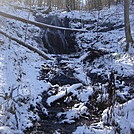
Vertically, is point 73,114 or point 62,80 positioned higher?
point 62,80

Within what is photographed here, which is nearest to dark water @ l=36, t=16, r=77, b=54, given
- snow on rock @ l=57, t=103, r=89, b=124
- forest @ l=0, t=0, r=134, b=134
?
forest @ l=0, t=0, r=134, b=134

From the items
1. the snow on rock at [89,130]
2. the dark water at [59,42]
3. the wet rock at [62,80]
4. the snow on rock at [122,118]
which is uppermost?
the dark water at [59,42]

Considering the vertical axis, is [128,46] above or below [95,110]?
above

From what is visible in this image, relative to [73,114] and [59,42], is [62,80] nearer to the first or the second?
[73,114]

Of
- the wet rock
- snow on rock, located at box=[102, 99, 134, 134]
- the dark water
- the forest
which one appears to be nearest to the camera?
snow on rock, located at box=[102, 99, 134, 134]

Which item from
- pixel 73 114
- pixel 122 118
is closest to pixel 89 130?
pixel 122 118

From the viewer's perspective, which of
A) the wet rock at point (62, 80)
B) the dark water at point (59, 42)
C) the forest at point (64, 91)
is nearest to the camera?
the forest at point (64, 91)

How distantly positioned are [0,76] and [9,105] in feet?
6.61

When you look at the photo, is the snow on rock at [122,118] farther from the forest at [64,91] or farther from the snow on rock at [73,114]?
the snow on rock at [73,114]

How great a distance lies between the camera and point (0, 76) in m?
7.39

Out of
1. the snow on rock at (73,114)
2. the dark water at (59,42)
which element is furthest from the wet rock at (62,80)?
the dark water at (59,42)

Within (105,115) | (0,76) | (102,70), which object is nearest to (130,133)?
(105,115)

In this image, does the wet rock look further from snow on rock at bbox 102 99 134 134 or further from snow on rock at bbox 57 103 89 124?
snow on rock at bbox 102 99 134 134

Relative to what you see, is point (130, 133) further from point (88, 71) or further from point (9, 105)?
point (88, 71)
